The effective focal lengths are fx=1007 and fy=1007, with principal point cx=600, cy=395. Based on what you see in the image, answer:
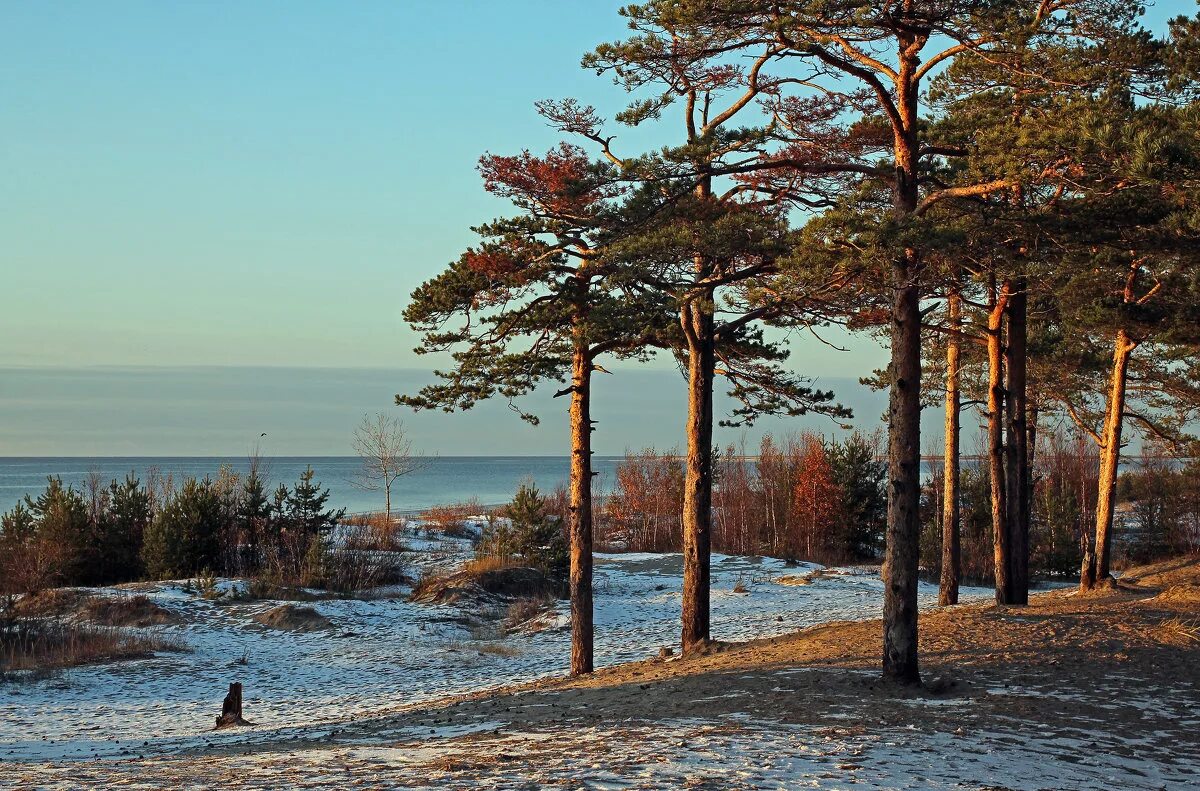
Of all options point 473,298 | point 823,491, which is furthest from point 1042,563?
point 473,298

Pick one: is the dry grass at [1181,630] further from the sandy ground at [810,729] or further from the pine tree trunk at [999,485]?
the pine tree trunk at [999,485]

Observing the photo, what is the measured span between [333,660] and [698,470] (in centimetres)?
794

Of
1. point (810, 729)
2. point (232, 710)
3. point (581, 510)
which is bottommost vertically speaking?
point (232, 710)

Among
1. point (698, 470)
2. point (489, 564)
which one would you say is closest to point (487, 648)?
point (489, 564)

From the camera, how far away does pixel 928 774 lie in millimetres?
6496

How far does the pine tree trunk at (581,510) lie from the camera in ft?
49.5

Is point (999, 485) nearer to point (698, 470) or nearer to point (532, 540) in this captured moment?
point (698, 470)

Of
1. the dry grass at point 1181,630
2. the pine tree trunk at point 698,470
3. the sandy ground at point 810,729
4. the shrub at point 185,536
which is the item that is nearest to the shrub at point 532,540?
the shrub at point 185,536

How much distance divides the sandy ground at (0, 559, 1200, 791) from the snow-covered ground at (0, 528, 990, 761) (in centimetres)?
233

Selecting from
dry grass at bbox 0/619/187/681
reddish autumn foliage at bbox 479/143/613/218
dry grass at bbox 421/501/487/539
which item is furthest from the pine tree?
dry grass at bbox 421/501/487/539

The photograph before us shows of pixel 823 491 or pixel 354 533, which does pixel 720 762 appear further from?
pixel 823 491

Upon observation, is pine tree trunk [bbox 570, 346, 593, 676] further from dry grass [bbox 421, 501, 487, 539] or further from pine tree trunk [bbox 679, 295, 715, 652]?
dry grass [bbox 421, 501, 487, 539]

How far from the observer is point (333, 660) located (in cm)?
1784

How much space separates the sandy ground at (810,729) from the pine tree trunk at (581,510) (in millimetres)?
1966
